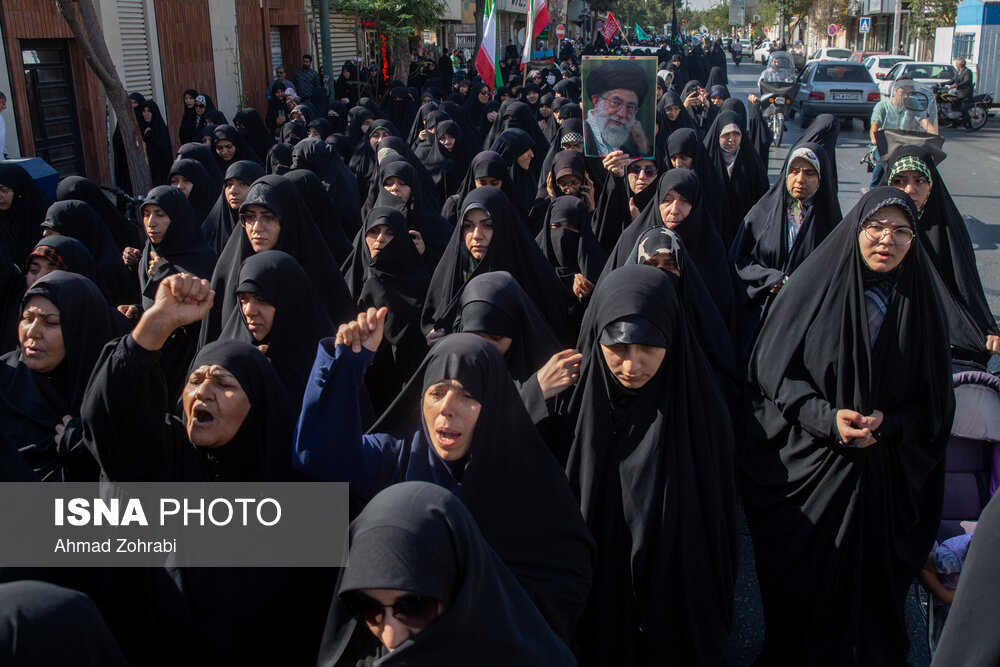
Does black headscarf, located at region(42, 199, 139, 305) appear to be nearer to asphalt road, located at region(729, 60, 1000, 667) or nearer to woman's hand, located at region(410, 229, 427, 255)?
woman's hand, located at region(410, 229, 427, 255)

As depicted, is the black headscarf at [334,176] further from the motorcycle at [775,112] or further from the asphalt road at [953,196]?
the motorcycle at [775,112]

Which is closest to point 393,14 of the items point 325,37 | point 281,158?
point 325,37

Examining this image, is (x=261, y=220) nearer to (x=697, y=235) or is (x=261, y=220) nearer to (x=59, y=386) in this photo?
(x=59, y=386)

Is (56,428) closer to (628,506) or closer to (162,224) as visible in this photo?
(628,506)

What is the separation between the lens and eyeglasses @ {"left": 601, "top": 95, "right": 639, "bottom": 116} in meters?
5.25

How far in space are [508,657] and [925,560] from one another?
192cm

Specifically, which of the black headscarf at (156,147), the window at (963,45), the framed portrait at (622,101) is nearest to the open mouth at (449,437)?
the framed portrait at (622,101)

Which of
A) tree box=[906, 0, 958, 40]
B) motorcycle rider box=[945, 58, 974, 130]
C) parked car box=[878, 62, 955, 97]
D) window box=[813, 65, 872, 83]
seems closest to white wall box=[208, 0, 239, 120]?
window box=[813, 65, 872, 83]

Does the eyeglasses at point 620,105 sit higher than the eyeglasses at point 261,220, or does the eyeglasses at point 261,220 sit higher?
the eyeglasses at point 620,105

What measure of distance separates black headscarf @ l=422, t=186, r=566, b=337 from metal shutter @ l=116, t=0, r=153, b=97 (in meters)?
9.59

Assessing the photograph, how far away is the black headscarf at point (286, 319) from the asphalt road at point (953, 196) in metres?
Result: 1.90

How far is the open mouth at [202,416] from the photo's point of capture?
2477 mm

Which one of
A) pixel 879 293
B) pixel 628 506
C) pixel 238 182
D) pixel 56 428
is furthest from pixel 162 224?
pixel 879 293

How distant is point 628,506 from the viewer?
2703 mm
